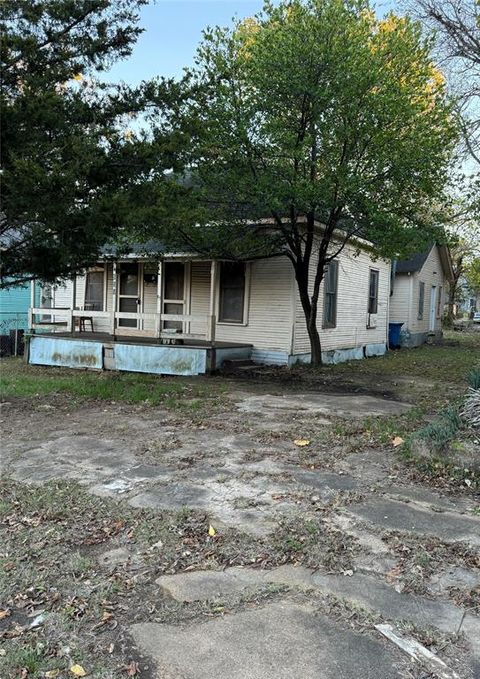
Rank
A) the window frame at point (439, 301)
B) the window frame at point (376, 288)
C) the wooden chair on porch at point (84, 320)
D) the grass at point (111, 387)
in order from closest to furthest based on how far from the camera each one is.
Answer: the grass at point (111, 387) → the wooden chair on porch at point (84, 320) → the window frame at point (376, 288) → the window frame at point (439, 301)

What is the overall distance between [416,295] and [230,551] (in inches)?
721

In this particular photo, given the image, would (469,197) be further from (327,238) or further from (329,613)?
(329,613)

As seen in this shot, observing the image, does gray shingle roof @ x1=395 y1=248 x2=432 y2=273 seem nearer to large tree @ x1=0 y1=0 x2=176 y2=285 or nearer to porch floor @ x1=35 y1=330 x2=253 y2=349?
porch floor @ x1=35 y1=330 x2=253 y2=349

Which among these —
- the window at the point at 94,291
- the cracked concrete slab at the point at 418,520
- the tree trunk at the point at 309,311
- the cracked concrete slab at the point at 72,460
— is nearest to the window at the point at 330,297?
the tree trunk at the point at 309,311

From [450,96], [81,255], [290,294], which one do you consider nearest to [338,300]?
[290,294]

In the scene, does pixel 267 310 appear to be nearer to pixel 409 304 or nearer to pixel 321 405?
pixel 321 405

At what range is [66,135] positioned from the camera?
6066 mm

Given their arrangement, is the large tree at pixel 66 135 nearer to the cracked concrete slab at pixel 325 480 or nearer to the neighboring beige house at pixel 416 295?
the cracked concrete slab at pixel 325 480

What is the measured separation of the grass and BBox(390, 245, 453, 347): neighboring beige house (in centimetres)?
1147

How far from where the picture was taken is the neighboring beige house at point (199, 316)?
11.1 m

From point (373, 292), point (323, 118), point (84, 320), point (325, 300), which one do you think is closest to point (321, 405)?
point (323, 118)

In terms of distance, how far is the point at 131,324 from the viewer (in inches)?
569

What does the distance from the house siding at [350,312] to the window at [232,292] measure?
1367 millimetres

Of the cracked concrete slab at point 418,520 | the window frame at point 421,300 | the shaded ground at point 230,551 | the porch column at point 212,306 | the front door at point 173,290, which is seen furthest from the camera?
the window frame at point 421,300
